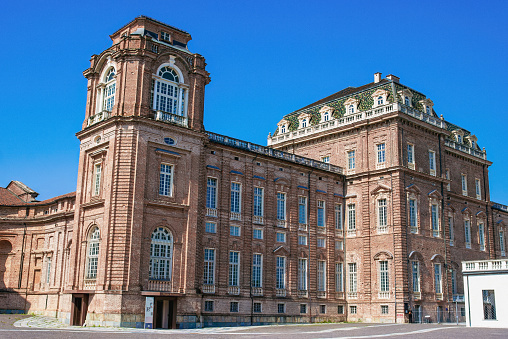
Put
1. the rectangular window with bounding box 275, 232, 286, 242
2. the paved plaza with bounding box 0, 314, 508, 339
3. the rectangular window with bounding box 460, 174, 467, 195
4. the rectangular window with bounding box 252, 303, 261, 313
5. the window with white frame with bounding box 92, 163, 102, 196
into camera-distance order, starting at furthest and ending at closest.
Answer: the rectangular window with bounding box 460, 174, 467, 195 < the rectangular window with bounding box 275, 232, 286, 242 < the rectangular window with bounding box 252, 303, 261, 313 < the window with white frame with bounding box 92, 163, 102, 196 < the paved plaza with bounding box 0, 314, 508, 339

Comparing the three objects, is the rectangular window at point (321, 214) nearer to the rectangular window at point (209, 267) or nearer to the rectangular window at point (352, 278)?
the rectangular window at point (352, 278)

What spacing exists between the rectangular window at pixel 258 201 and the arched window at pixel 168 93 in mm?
9750

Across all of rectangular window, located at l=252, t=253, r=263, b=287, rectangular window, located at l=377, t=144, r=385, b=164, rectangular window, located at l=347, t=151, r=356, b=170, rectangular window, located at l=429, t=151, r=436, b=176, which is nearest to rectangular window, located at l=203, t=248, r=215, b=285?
rectangular window, located at l=252, t=253, r=263, b=287

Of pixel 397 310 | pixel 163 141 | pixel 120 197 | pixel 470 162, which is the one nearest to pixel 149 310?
pixel 120 197

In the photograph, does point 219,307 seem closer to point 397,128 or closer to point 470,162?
point 397,128

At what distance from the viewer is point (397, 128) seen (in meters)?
53.1

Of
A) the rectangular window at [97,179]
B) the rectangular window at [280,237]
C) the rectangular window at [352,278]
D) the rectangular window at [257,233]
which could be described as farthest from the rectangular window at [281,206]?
the rectangular window at [97,179]

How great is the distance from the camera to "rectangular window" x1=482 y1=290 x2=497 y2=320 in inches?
1714

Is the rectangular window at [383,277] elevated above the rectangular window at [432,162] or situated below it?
below

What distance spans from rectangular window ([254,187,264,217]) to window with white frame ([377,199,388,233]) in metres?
11.8

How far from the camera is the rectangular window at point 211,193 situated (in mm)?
45188

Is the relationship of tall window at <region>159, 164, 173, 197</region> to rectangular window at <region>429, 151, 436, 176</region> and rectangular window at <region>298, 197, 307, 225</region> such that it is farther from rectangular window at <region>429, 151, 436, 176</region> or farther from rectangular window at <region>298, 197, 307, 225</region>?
rectangular window at <region>429, 151, 436, 176</region>

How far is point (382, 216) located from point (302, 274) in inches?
369

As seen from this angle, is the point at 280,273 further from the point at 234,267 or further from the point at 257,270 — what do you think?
the point at 234,267
